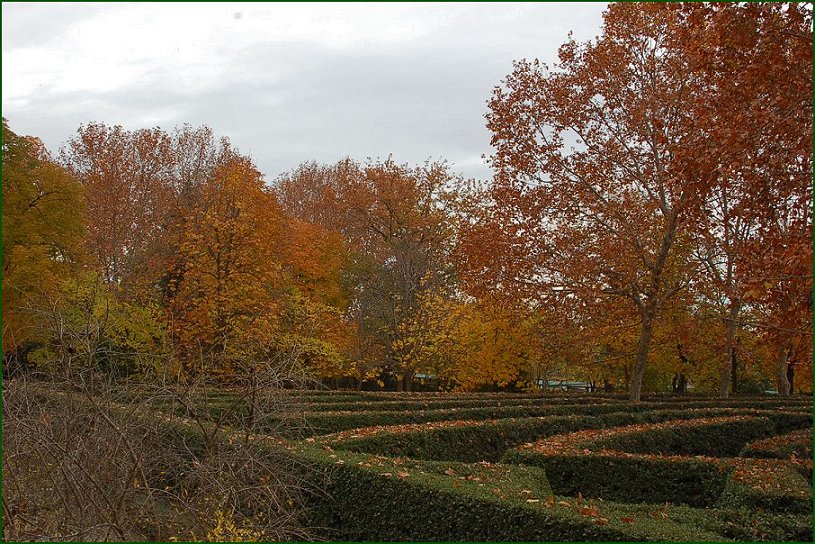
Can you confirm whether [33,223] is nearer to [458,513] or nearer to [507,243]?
[507,243]

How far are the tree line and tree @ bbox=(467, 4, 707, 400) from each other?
5 centimetres

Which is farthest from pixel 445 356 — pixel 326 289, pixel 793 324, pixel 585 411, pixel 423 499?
pixel 423 499

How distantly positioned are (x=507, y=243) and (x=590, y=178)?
2667 millimetres

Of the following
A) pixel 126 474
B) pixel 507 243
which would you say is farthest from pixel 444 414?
pixel 126 474

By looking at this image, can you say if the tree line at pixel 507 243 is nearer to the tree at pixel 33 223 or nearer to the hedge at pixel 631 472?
the tree at pixel 33 223

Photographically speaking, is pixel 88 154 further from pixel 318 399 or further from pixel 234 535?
pixel 234 535

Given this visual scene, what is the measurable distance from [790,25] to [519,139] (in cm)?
902

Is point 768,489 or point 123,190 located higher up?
point 123,190

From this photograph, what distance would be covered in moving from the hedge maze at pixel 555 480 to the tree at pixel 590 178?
361 cm

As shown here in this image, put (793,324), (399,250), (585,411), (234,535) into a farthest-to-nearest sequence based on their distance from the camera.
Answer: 1. (399,250)
2. (585,411)
3. (793,324)
4. (234,535)

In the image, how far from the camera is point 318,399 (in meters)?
17.0

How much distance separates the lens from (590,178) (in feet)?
55.9

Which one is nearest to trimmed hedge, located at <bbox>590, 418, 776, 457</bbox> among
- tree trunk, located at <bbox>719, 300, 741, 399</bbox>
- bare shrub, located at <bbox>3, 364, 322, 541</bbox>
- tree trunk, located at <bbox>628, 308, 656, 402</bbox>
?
tree trunk, located at <bbox>719, 300, 741, 399</bbox>

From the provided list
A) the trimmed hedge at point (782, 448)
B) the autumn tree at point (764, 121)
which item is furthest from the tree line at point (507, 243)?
the trimmed hedge at point (782, 448)
